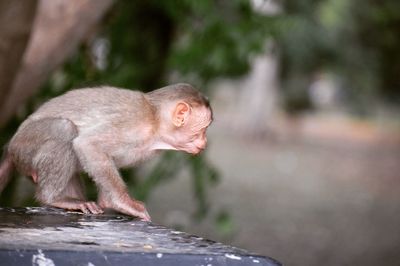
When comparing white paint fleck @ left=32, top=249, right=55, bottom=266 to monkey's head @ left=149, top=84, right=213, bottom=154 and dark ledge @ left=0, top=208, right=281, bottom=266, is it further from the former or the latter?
monkey's head @ left=149, top=84, right=213, bottom=154

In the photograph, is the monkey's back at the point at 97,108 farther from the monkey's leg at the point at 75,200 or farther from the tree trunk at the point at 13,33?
the tree trunk at the point at 13,33

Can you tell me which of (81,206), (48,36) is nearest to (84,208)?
(81,206)

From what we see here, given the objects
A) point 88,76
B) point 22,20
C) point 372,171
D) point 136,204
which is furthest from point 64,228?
point 372,171

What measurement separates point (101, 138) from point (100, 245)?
122cm

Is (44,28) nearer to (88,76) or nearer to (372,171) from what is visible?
(88,76)

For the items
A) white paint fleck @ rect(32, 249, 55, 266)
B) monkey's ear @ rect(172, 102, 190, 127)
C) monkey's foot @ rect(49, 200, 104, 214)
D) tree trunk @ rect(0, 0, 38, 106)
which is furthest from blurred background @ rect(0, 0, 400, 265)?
white paint fleck @ rect(32, 249, 55, 266)

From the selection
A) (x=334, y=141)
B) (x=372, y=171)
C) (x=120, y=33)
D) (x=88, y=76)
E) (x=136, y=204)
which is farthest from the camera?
(x=334, y=141)

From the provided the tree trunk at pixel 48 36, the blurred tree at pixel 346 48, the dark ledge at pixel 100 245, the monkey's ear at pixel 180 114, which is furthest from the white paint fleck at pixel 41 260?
the blurred tree at pixel 346 48

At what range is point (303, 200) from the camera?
48.1 ft

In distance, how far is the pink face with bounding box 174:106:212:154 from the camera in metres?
3.77

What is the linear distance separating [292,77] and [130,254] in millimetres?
24261

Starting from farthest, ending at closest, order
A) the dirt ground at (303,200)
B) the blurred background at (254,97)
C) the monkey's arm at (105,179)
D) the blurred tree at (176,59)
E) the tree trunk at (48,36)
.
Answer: the dirt ground at (303,200) → the blurred tree at (176,59) → the blurred background at (254,97) → the tree trunk at (48,36) → the monkey's arm at (105,179)

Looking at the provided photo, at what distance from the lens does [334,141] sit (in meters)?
25.3

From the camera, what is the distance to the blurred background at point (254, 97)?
564 cm
